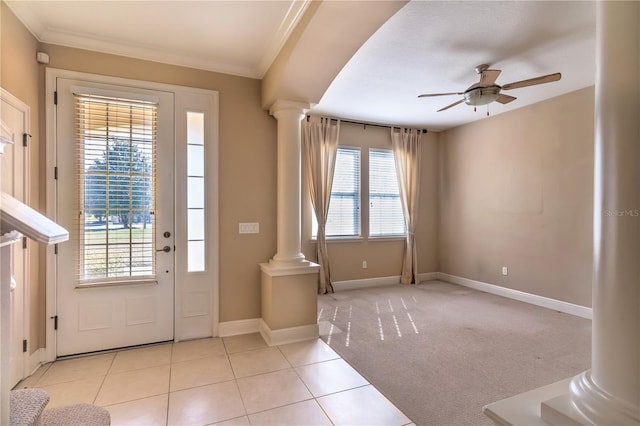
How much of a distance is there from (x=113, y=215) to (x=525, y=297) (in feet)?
17.8

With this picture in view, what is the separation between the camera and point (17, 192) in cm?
243

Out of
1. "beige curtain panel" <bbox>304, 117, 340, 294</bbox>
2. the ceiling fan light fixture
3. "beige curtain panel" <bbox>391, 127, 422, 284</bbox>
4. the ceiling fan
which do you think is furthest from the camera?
"beige curtain panel" <bbox>391, 127, 422, 284</bbox>

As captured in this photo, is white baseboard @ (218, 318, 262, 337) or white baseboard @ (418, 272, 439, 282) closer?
white baseboard @ (218, 318, 262, 337)

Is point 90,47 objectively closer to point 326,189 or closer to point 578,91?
point 326,189

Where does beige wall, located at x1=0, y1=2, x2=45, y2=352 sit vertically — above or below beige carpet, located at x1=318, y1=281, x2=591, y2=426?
above

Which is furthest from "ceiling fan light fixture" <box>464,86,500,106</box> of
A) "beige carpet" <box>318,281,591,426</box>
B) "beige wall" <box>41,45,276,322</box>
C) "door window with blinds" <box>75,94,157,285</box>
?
"door window with blinds" <box>75,94,157,285</box>

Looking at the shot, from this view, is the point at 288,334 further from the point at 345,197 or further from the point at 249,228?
the point at 345,197

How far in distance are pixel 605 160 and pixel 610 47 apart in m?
0.31

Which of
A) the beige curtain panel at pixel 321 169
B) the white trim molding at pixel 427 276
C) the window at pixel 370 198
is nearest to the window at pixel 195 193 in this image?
the beige curtain panel at pixel 321 169

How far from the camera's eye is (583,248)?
4.05 meters

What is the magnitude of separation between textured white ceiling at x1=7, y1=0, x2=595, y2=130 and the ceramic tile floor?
2.65 meters

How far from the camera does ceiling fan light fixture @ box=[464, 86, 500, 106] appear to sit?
3.28 meters

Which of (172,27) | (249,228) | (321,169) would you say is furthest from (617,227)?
(321,169)

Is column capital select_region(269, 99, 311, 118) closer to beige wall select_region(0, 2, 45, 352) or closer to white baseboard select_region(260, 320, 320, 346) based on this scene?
beige wall select_region(0, 2, 45, 352)
